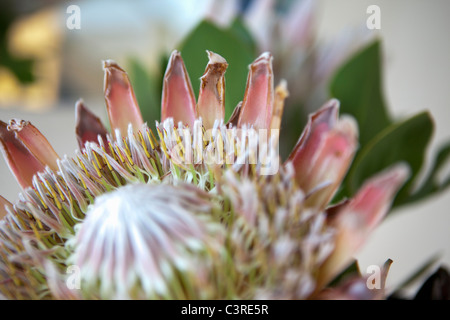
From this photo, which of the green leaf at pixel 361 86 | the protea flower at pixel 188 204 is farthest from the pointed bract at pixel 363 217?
the green leaf at pixel 361 86

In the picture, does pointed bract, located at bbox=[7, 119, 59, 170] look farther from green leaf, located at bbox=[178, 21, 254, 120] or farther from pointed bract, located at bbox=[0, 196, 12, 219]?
green leaf, located at bbox=[178, 21, 254, 120]

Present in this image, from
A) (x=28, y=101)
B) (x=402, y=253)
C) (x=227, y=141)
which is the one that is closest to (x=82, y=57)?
(x=28, y=101)

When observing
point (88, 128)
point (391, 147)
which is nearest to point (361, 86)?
point (391, 147)

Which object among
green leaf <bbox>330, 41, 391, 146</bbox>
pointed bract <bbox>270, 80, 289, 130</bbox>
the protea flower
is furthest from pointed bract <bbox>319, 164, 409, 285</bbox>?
green leaf <bbox>330, 41, 391, 146</bbox>

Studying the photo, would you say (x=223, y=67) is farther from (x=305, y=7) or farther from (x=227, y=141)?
(x=305, y=7)

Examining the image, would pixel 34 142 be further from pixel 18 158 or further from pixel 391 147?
pixel 391 147

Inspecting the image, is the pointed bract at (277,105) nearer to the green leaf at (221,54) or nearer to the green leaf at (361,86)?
the green leaf at (221,54)
